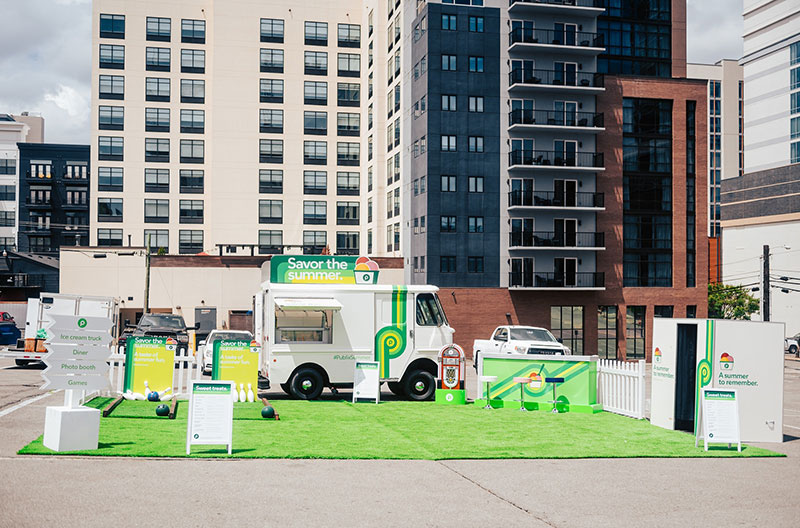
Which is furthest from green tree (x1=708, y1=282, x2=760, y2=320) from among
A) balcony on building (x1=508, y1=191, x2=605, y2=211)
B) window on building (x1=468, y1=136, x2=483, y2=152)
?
window on building (x1=468, y1=136, x2=483, y2=152)

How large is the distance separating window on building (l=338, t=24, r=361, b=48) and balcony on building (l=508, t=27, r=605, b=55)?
23668mm

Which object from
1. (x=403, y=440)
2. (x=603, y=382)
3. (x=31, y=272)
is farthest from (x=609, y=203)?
(x=31, y=272)

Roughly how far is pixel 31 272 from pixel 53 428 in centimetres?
7837

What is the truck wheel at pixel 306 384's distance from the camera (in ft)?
72.1

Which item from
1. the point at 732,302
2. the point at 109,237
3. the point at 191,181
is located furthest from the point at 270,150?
the point at 732,302

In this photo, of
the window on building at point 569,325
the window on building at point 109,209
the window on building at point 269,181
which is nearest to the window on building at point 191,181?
the window on building at point 269,181

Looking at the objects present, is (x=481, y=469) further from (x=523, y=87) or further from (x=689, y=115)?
(x=689, y=115)

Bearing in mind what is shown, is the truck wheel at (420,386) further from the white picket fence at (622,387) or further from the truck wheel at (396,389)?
the white picket fence at (622,387)

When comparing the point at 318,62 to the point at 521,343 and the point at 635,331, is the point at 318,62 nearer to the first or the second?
the point at 635,331

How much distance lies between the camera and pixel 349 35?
7600cm

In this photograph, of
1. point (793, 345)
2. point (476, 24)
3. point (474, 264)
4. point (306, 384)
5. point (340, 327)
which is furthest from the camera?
point (793, 345)

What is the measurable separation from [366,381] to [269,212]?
176 ft

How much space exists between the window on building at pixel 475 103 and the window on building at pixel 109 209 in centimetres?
3466

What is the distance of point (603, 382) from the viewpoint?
2156cm
